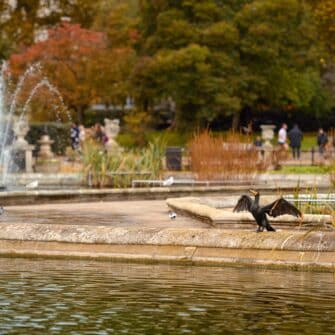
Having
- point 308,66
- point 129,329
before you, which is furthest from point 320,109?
point 129,329

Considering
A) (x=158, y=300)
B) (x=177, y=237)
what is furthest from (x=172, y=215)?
(x=158, y=300)

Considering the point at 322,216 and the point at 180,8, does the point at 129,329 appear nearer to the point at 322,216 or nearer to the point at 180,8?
the point at 322,216

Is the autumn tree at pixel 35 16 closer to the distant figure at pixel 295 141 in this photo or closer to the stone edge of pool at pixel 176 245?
the distant figure at pixel 295 141

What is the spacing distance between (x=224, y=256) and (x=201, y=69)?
132 feet

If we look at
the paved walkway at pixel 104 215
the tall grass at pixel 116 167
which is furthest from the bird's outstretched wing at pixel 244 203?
the tall grass at pixel 116 167

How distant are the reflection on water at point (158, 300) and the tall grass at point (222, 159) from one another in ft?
46.6

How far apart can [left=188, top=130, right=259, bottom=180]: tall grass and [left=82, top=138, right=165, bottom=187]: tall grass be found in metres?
1.28

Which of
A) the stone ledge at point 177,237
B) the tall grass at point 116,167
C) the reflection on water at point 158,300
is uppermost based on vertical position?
the tall grass at point 116,167

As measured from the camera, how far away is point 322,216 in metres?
17.0

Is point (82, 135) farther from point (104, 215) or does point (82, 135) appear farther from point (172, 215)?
point (172, 215)

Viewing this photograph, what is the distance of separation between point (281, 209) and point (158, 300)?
12.0 feet

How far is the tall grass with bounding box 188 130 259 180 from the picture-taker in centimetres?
2902

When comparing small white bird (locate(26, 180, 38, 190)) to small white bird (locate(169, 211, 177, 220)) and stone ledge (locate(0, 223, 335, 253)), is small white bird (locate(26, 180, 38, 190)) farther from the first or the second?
stone ledge (locate(0, 223, 335, 253))

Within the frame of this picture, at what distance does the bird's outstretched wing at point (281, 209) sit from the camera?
15367mm
